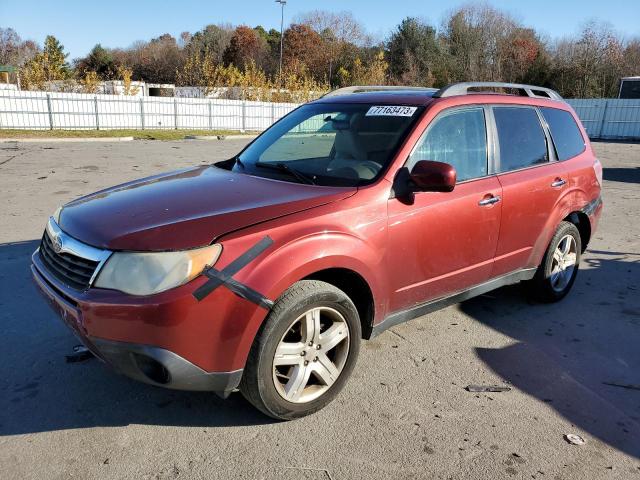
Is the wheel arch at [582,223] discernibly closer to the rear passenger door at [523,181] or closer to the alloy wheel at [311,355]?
the rear passenger door at [523,181]

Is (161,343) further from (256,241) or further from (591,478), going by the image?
(591,478)

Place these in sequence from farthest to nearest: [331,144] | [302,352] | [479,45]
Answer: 1. [479,45]
2. [331,144]
3. [302,352]

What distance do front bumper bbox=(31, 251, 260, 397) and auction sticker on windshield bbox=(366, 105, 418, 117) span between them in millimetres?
1831

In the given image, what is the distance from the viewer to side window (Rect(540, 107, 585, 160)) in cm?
462

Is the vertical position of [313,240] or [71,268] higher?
[313,240]

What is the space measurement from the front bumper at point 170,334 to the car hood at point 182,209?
0.27 m

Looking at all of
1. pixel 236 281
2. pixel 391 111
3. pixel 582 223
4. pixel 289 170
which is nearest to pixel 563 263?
pixel 582 223

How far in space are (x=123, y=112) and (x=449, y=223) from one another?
27.2 metres

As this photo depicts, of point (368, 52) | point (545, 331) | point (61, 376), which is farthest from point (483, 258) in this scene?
point (368, 52)

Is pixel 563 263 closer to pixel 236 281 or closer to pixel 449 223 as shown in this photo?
pixel 449 223

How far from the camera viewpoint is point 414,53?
6156 centimetres

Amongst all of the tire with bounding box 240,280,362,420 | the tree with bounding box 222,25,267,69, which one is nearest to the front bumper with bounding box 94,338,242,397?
the tire with bounding box 240,280,362,420

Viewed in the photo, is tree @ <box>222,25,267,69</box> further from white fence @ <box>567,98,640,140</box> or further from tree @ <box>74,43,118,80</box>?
white fence @ <box>567,98,640,140</box>

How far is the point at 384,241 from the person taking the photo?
3.11 m
